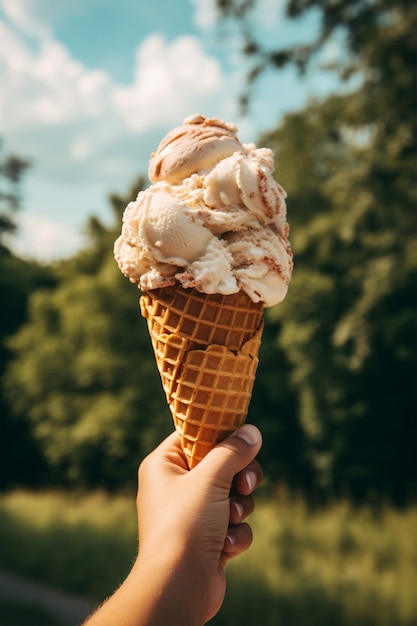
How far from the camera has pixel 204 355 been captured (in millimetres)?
2277

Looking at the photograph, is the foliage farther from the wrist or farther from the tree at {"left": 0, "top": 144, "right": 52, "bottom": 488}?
the wrist

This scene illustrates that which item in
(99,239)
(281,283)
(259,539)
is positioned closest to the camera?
(281,283)

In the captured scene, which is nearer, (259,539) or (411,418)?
(259,539)

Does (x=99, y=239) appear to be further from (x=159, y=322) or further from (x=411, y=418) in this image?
(x=159, y=322)

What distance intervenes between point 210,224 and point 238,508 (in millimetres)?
1003

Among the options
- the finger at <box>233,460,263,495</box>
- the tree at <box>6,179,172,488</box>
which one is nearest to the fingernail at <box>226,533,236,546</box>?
the finger at <box>233,460,263,495</box>

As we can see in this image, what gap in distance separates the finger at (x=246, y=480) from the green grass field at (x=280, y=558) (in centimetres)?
438

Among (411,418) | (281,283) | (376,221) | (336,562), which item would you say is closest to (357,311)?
(376,221)

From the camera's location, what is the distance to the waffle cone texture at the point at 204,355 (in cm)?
226

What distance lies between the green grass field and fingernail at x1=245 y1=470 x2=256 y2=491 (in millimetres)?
4403

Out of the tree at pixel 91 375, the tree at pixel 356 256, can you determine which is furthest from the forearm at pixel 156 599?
the tree at pixel 91 375

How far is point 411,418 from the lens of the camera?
12711 millimetres

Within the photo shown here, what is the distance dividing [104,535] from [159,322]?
8299 mm

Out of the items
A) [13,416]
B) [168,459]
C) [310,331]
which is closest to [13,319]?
[13,416]
